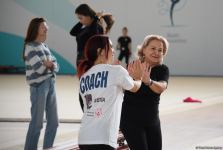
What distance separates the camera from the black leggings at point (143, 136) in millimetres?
4625

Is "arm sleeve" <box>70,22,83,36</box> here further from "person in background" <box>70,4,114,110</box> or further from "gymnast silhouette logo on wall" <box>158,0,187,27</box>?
"gymnast silhouette logo on wall" <box>158,0,187,27</box>

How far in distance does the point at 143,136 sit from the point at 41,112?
2.12 metres

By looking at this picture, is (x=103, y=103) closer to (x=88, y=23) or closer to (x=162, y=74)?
(x=162, y=74)

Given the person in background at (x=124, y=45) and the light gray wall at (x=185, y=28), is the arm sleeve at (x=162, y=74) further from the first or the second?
the light gray wall at (x=185, y=28)

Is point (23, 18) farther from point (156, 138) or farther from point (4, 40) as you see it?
point (156, 138)

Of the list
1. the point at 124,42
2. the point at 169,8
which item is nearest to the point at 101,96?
the point at 124,42

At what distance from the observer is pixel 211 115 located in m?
Answer: 10.8

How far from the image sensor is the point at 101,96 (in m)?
3.95

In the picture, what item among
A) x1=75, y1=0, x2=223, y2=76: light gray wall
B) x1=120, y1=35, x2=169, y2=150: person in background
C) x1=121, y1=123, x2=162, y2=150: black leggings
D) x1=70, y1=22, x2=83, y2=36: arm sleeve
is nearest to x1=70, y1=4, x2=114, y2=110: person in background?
x1=70, y1=22, x2=83, y2=36: arm sleeve

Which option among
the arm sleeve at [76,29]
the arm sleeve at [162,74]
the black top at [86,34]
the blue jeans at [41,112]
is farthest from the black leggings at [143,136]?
the arm sleeve at [76,29]

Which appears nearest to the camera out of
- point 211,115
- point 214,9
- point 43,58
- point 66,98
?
point 43,58

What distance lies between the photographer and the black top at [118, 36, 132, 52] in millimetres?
20511

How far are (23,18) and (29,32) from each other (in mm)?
16609

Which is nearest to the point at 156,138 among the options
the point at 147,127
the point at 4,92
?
the point at 147,127
